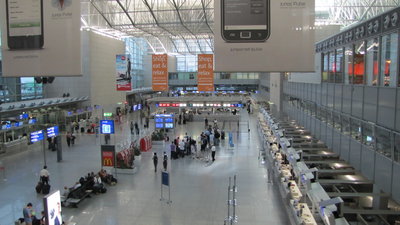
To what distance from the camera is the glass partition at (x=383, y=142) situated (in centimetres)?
1018

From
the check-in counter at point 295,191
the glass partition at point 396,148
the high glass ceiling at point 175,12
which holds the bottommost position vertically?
the check-in counter at point 295,191

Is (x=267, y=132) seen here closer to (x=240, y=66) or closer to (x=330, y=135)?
(x=330, y=135)

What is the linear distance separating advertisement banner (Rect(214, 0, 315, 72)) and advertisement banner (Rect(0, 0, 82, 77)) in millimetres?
2316

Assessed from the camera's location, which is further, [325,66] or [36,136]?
[36,136]

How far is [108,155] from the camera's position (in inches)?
679

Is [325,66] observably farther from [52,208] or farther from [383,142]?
[52,208]

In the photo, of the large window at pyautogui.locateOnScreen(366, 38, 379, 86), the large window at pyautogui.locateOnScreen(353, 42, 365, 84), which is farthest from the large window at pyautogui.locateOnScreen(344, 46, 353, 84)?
the large window at pyautogui.locateOnScreen(366, 38, 379, 86)

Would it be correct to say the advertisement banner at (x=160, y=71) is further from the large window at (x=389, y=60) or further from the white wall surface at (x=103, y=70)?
the large window at (x=389, y=60)

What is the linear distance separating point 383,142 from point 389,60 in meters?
2.52

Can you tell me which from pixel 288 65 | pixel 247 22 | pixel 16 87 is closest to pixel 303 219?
pixel 288 65

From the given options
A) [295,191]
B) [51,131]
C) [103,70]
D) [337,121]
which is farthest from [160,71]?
[103,70]

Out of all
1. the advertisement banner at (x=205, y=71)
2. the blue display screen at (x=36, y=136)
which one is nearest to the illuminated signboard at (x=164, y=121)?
the advertisement banner at (x=205, y=71)

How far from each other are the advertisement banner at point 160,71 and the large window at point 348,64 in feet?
46.0

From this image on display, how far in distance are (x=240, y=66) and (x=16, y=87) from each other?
114 feet
